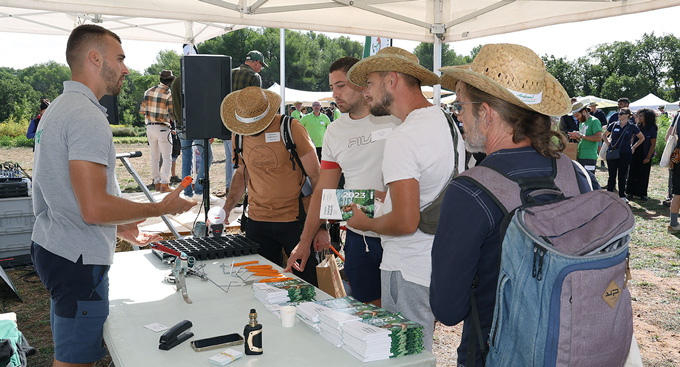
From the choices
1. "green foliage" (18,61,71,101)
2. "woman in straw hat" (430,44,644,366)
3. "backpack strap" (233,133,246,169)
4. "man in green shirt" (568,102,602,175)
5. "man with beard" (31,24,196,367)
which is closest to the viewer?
"woman in straw hat" (430,44,644,366)

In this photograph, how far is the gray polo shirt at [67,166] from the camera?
1.81 meters

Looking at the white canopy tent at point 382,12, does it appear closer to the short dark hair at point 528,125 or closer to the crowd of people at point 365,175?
the crowd of people at point 365,175

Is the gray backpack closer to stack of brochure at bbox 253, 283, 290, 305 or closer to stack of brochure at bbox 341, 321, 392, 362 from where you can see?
stack of brochure at bbox 341, 321, 392, 362

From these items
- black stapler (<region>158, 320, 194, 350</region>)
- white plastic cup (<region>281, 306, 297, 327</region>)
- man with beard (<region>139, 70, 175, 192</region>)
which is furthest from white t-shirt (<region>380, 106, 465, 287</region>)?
man with beard (<region>139, 70, 175, 192</region>)

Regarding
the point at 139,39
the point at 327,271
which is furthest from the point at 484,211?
the point at 139,39

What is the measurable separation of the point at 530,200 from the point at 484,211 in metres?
0.12

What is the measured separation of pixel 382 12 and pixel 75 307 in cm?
428

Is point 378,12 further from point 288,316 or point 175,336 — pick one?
point 175,336

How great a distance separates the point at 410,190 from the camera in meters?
1.88

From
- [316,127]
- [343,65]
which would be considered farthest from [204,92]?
[316,127]

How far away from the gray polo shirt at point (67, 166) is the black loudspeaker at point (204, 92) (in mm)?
2115

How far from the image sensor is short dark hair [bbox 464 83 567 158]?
4.48ft

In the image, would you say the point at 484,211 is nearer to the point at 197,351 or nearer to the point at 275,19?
the point at 197,351

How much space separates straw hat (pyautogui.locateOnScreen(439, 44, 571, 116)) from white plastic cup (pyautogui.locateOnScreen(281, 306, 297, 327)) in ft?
3.11
